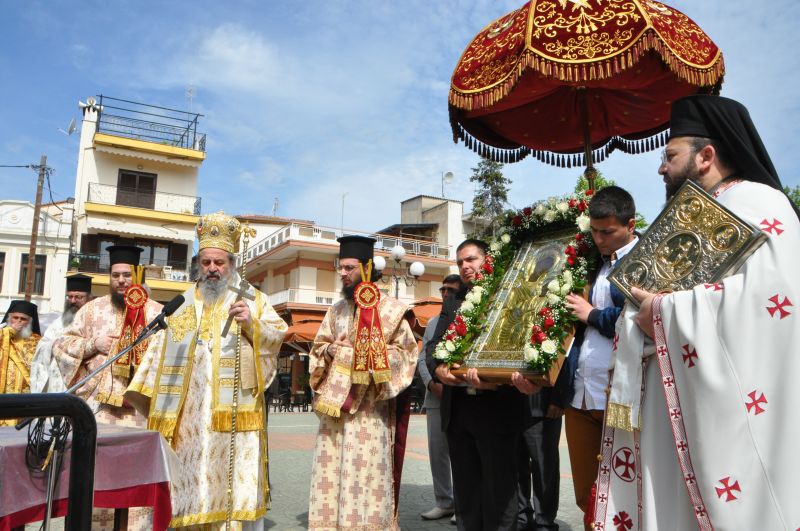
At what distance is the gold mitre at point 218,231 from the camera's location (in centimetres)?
544

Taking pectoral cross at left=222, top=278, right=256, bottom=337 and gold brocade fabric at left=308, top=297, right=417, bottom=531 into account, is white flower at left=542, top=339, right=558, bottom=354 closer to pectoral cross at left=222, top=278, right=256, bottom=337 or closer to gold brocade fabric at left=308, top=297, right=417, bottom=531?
gold brocade fabric at left=308, top=297, right=417, bottom=531

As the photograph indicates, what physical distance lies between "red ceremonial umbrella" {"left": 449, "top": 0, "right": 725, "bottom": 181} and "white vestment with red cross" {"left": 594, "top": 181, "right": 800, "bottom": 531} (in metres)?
1.87

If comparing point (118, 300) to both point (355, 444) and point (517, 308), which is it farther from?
point (517, 308)

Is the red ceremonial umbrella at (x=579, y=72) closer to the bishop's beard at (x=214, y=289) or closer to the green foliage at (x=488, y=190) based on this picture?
the bishop's beard at (x=214, y=289)

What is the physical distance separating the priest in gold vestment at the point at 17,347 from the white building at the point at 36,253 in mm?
28485

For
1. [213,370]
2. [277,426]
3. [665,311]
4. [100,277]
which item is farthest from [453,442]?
[100,277]

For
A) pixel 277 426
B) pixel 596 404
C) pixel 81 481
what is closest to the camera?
pixel 81 481

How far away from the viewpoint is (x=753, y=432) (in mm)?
2332

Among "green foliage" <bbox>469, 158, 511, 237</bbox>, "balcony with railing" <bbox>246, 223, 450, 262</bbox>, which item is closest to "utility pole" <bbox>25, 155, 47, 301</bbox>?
"balcony with railing" <bbox>246, 223, 450, 262</bbox>

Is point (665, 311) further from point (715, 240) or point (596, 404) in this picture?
point (596, 404)

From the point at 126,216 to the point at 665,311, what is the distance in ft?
121

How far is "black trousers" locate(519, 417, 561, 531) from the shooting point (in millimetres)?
5441

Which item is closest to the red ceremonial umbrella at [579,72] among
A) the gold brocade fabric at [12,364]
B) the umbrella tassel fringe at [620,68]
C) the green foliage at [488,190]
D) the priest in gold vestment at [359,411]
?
the umbrella tassel fringe at [620,68]

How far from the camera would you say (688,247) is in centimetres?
274
